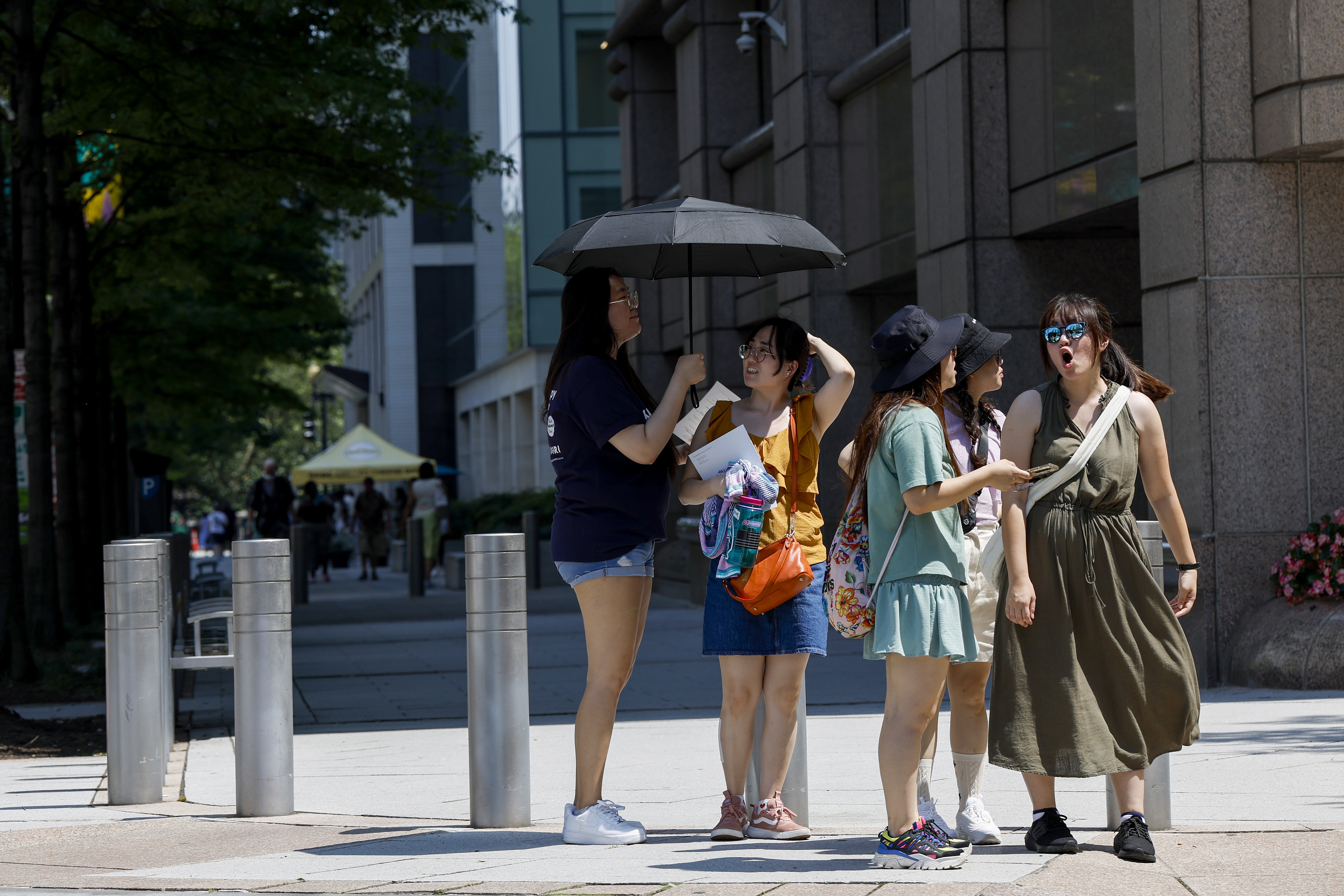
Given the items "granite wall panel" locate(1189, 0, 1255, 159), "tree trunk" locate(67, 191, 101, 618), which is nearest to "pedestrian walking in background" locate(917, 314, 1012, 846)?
"granite wall panel" locate(1189, 0, 1255, 159)

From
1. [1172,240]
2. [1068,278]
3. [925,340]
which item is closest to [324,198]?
[1068,278]

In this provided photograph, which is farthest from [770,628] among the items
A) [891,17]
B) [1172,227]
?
[891,17]

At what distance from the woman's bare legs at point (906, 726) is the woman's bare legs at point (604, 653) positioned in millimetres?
911

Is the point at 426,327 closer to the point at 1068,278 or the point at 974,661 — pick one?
the point at 1068,278

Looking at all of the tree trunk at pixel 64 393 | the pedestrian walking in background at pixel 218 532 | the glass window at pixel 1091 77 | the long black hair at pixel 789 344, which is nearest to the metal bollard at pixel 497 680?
the long black hair at pixel 789 344

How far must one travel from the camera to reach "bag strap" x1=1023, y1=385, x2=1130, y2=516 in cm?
500

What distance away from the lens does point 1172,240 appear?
33.3 ft

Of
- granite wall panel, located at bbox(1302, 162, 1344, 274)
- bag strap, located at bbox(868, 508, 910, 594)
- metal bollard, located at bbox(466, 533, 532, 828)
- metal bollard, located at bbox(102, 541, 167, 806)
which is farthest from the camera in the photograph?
granite wall panel, located at bbox(1302, 162, 1344, 274)

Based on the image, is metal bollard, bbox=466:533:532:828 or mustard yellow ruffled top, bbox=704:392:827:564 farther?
metal bollard, bbox=466:533:532:828

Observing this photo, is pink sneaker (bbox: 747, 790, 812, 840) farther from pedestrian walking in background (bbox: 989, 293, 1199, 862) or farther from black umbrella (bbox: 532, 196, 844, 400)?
black umbrella (bbox: 532, 196, 844, 400)

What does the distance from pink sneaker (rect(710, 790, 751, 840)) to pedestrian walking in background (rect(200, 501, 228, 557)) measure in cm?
4353

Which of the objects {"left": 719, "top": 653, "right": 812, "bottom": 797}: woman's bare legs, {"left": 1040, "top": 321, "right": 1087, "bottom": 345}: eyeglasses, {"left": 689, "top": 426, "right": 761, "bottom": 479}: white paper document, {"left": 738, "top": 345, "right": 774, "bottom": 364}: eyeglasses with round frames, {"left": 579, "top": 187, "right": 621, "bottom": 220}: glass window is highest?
{"left": 579, "top": 187, "right": 621, "bottom": 220}: glass window

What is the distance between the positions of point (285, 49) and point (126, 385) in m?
12.4

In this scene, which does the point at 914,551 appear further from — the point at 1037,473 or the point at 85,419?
the point at 85,419
